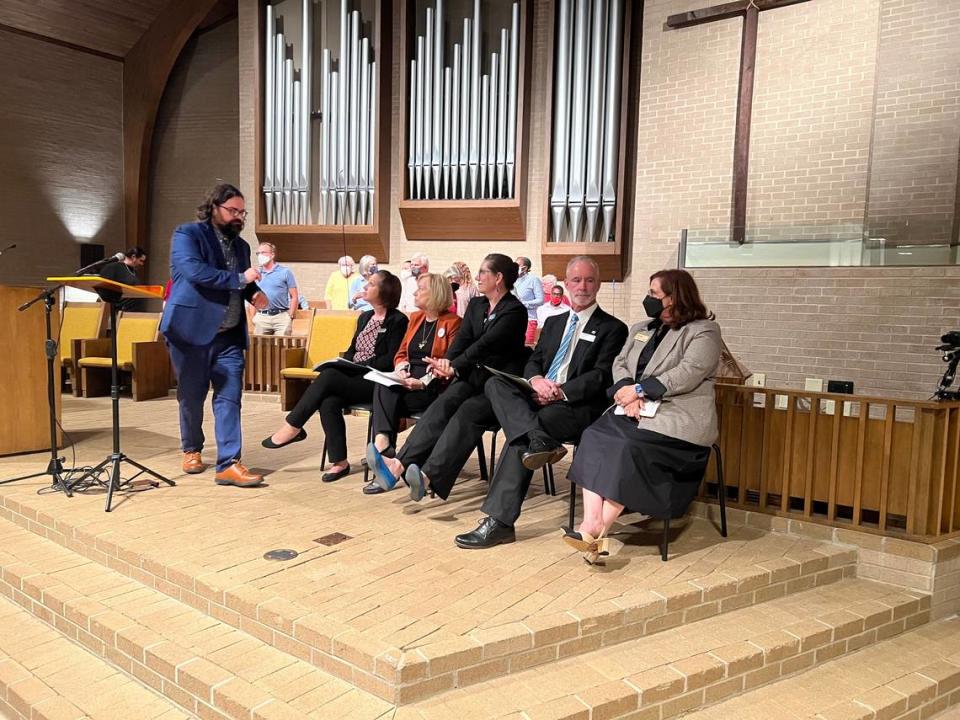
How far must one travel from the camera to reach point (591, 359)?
3.68 metres

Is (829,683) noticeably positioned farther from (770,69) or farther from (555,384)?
(770,69)

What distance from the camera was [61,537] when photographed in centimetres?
345

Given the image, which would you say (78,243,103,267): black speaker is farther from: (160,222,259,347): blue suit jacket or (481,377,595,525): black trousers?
(481,377,595,525): black trousers

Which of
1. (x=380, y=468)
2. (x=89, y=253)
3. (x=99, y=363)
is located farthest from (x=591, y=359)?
(x=89, y=253)

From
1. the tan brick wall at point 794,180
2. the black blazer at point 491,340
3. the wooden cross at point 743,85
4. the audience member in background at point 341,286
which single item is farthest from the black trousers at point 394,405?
the audience member in background at point 341,286

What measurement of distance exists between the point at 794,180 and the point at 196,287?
15.4 feet

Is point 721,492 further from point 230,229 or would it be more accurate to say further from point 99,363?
point 99,363

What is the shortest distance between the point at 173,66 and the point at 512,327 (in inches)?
353

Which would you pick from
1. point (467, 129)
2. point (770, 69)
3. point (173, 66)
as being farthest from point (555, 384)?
point (173, 66)

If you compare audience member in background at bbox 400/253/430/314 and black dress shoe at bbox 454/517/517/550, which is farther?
audience member in background at bbox 400/253/430/314

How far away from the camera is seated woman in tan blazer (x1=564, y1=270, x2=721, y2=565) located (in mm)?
3105

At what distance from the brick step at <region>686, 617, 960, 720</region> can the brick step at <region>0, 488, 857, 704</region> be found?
35cm

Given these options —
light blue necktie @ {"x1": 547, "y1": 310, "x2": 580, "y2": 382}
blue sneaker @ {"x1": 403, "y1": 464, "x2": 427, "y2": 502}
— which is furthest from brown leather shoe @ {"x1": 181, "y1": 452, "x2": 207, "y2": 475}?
light blue necktie @ {"x1": 547, "y1": 310, "x2": 580, "y2": 382}

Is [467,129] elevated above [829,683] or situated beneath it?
elevated above
